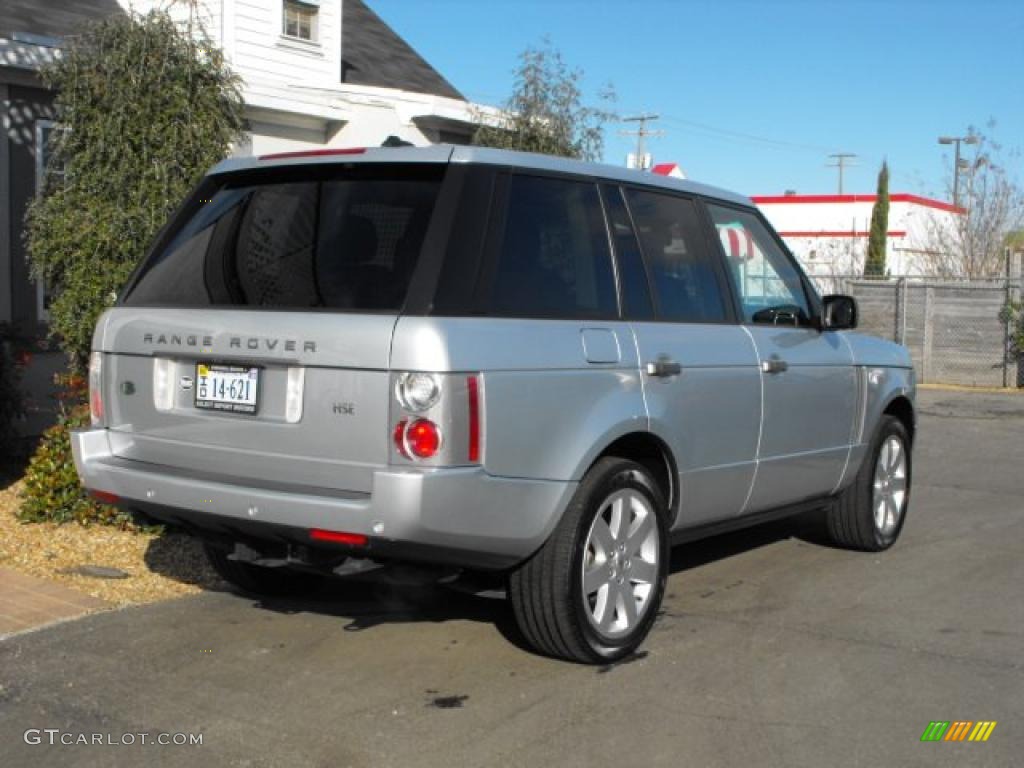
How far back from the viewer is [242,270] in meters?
4.75

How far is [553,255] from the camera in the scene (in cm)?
475

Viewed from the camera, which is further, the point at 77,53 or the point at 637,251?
the point at 77,53

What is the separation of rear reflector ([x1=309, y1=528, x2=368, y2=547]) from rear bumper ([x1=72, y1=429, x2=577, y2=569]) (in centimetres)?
2

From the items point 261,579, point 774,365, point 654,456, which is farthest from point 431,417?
point 774,365

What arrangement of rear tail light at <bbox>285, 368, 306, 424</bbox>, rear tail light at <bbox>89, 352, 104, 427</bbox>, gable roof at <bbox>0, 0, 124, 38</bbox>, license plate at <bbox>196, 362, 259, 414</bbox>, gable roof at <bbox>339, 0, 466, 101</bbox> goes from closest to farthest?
rear tail light at <bbox>285, 368, 306, 424</bbox>
license plate at <bbox>196, 362, 259, 414</bbox>
rear tail light at <bbox>89, 352, 104, 427</bbox>
gable roof at <bbox>0, 0, 124, 38</bbox>
gable roof at <bbox>339, 0, 466, 101</bbox>

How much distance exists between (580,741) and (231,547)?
1.58 meters

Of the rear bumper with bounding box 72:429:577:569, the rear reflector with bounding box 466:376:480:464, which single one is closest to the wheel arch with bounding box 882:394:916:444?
the rear bumper with bounding box 72:429:577:569

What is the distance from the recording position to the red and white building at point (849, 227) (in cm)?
4034

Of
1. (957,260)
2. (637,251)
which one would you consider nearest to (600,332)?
(637,251)

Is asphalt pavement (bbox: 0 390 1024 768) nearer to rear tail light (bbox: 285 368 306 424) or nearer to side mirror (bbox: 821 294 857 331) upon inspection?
rear tail light (bbox: 285 368 306 424)

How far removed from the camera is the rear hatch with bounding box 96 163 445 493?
4.20m

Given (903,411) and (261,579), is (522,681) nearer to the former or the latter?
(261,579)

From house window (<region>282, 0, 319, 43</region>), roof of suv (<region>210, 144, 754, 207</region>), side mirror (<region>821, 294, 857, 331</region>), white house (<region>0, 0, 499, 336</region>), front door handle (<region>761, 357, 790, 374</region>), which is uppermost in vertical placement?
house window (<region>282, 0, 319, 43</region>)

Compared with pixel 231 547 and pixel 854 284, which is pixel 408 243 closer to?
pixel 231 547
